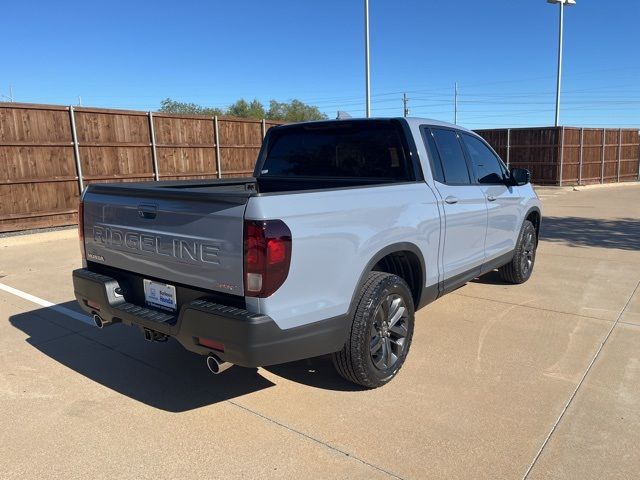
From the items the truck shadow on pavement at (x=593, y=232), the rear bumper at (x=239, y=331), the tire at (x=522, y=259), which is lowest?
the truck shadow on pavement at (x=593, y=232)

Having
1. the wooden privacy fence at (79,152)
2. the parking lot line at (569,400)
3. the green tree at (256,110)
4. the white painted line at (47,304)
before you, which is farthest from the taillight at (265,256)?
the green tree at (256,110)

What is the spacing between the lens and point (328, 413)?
3.25 metres

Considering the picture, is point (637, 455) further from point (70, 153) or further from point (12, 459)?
point (70, 153)

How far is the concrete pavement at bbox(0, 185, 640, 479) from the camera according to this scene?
2.74 metres

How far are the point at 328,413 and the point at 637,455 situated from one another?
5.68ft

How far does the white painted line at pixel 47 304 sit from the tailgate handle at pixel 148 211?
2340 millimetres

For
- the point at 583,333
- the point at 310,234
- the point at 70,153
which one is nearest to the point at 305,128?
the point at 310,234

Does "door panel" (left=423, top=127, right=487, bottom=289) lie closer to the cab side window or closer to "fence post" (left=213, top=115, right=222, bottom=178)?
the cab side window

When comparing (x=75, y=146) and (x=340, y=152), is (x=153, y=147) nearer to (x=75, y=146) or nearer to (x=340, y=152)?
(x=75, y=146)

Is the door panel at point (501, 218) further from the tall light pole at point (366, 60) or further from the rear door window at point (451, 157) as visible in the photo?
the tall light pole at point (366, 60)

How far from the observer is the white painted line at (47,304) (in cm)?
516

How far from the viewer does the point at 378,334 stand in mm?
3459

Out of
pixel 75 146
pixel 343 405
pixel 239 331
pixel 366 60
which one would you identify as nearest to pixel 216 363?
pixel 239 331

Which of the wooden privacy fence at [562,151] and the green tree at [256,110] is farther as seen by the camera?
the green tree at [256,110]
